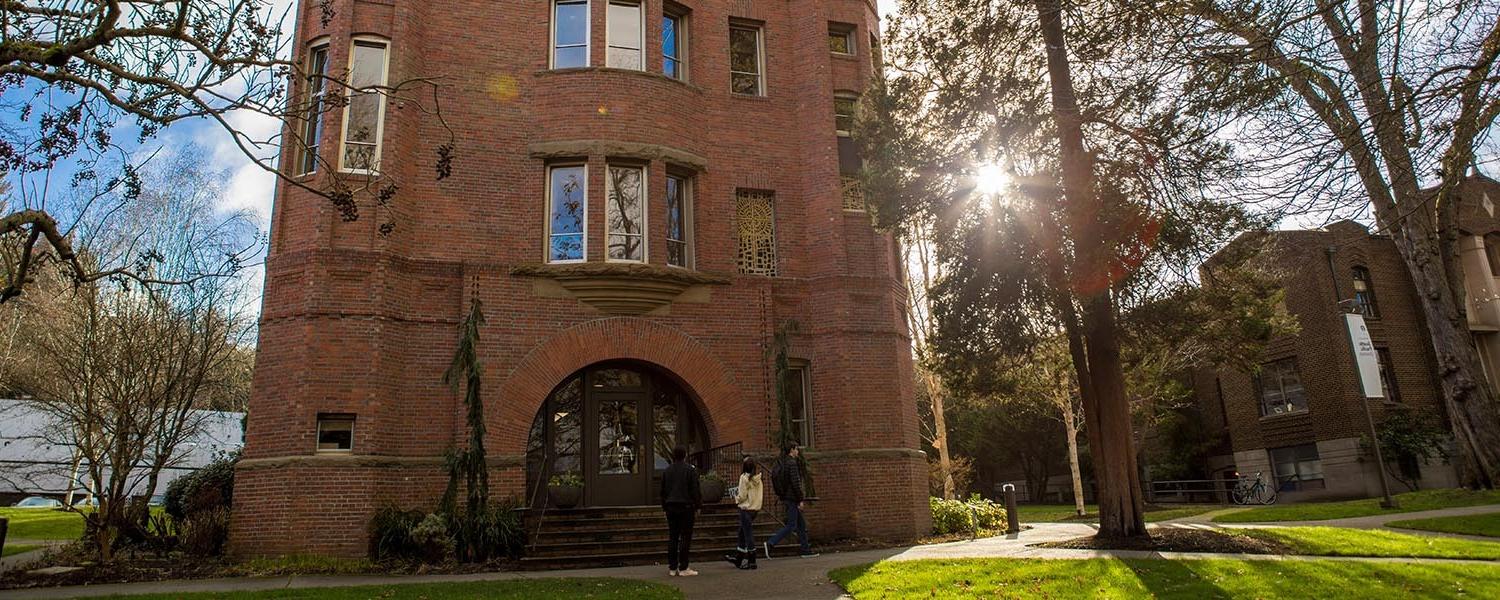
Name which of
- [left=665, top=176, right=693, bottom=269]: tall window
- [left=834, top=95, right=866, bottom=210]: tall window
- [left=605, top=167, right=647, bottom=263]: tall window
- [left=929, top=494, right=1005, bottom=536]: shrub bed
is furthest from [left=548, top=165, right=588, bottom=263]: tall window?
[left=929, top=494, right=1005, bottom=536]: shrub bed

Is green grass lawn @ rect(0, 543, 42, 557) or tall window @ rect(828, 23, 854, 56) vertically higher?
tall window @ rect(828, 23, 854, 56)

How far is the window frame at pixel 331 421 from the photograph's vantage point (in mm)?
13227

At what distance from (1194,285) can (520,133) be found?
11.3 metres

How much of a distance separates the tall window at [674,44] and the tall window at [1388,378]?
85.7 feet

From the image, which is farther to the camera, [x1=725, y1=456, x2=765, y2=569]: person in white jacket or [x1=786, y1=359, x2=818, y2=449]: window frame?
[x1=786, y1=359, x2=818, y2=449]: window frame

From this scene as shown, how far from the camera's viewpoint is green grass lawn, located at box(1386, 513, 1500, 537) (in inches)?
515

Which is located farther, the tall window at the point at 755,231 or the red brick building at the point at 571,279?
the tall window at the point at 755,231

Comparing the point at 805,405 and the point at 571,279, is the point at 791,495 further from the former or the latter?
the point at 571,279

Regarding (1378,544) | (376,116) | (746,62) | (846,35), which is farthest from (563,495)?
(846,35)

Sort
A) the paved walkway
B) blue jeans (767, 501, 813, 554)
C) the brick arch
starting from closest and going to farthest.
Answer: the paved walkway
blue jeans (767, 501, 813, 554)
the brick arch

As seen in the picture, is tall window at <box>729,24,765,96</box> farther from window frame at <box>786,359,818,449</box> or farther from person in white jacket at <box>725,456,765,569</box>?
person in white jacket at <box>725,456,765,569</box>

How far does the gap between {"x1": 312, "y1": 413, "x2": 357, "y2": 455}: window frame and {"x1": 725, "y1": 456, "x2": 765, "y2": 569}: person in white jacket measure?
5.93 m

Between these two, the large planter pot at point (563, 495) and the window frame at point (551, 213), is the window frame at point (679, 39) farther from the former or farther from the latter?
the large planter pot at point (563, 495)

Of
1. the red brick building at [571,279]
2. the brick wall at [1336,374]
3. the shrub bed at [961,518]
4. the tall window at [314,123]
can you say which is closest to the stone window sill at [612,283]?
the red brick building at [571,279]
